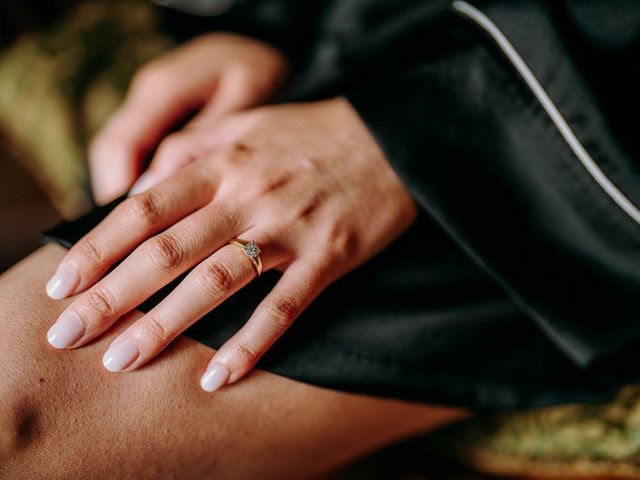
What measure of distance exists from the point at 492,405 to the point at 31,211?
78 centimetres

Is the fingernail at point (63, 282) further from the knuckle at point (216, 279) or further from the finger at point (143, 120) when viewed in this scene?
the finger at point (143, 120)

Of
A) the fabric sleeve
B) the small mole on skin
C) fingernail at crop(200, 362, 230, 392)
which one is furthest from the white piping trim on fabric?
fingernail at crop(200, 362, 230, 392)

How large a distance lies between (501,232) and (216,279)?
292mm

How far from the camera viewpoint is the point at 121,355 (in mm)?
436

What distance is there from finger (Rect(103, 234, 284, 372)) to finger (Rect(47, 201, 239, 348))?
0.06 ft

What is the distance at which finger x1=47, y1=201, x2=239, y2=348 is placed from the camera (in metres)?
0.43

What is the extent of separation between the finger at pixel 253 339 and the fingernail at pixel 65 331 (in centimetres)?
11

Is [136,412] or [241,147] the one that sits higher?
[241,147]

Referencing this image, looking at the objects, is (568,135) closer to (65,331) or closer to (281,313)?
(281,313)

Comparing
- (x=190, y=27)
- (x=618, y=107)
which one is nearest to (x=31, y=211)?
(x=190, y=27)

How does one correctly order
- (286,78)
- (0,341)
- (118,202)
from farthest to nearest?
(286,78), (118,202), (0,341)

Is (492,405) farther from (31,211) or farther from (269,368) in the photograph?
(31,211)

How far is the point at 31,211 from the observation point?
0.89 meters

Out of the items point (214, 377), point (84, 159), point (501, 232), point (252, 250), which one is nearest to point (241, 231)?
point (252, 250)
